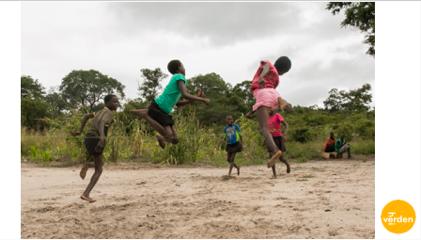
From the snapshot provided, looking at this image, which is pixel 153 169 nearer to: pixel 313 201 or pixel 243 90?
pixel 243 90

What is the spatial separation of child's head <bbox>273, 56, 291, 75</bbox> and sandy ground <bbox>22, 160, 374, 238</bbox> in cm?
173

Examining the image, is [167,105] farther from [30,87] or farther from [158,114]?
[30,87]

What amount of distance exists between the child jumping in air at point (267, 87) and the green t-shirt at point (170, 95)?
88cm

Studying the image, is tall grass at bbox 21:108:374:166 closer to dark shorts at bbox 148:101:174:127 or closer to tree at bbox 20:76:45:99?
dark shorts at bbox 148:101:174:127

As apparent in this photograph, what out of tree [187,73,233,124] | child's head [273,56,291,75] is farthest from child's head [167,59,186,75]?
child's head [273,56,291,75]

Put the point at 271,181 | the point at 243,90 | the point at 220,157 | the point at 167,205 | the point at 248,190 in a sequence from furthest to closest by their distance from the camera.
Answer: the point at 220,157 < the point at 243,90 < the point at 271,181 < the point at 248,190 < the point at 167,205

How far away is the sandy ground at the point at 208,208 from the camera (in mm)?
5113

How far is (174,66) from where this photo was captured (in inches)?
225

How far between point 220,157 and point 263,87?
33.6 feet

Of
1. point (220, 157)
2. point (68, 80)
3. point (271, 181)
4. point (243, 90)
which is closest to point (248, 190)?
point (271, 181)

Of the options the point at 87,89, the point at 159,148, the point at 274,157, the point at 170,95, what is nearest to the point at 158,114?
the point at 170,95

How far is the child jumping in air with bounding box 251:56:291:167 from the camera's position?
546 centimetres

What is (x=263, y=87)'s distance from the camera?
18.1 ft

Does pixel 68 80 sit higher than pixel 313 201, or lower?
higher
